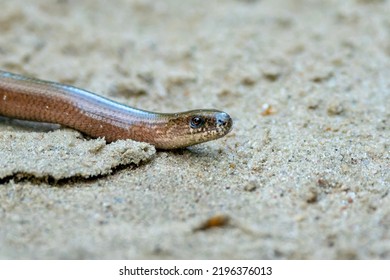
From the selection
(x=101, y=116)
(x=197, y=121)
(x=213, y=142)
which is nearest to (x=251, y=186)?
(x=197, y=121)

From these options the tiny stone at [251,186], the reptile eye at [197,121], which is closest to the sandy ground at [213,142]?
the tiny stone at [251,186]

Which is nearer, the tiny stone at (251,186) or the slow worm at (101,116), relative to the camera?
the tiny stone at (251,186)

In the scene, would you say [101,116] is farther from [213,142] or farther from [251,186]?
[251,186]

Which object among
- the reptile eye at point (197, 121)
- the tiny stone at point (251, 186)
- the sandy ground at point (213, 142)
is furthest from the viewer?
the reptile eye at point (197, 121)

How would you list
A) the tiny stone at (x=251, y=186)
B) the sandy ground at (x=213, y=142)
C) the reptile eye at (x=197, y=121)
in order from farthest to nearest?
the reptile eye at (x=197, y=121)
the tiny stone at (x=251, y=186)
the sandy ground at (x=213, y=142)

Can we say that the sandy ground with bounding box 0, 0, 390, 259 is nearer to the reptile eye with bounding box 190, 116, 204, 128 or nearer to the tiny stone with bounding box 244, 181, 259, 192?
the tiny stone with bounding box 244, 181, 259, 192

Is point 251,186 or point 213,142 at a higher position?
point 213,142

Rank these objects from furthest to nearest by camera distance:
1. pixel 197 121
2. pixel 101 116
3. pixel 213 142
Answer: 1. pixel 213 142
2. pixel 101 116
3. pixel 197 121

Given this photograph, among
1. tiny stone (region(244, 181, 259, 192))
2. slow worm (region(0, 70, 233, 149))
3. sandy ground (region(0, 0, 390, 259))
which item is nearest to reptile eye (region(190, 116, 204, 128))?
slow worm (region(0, 70, 233, 149))

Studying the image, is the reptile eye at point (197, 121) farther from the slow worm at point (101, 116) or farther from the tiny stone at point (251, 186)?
the tiny stone at point (251, 186)
